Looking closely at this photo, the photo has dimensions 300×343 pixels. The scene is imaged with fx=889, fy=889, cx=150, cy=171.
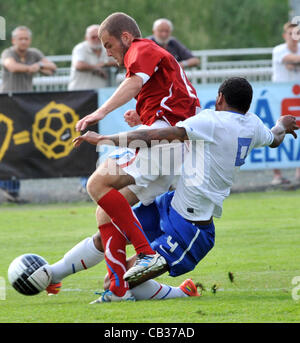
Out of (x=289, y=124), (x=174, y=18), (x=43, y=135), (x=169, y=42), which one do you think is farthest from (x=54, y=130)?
(x=174, y=18)

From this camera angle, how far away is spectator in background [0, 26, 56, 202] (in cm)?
1377

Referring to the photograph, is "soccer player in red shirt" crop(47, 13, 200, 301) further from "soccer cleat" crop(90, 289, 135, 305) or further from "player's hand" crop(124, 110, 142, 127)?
"player's hand" crop(124, 110, 142, 127)

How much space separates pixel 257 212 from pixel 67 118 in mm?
3475

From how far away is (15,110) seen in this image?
13383 millimetres

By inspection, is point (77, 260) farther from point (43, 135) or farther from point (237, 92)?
point (43, 135)

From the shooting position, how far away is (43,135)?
43.8ft

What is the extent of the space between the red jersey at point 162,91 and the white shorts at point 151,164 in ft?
0.34

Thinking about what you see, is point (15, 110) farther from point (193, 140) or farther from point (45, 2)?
point (45, 2)

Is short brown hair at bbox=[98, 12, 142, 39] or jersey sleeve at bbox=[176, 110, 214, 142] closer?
jersey sleeve at bbox=[176, 110, 214, 142]

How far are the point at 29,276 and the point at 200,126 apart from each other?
169 cm

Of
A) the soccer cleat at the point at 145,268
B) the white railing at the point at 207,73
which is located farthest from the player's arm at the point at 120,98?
the white railing at the point at 207,73

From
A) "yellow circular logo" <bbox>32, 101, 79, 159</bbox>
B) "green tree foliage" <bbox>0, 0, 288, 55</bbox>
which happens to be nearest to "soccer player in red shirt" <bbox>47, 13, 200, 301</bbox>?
"yellow circular logo" <bbox>32, 101, 79, 159</bbox>

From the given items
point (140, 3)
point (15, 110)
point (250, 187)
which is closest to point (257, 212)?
point (250, 187)

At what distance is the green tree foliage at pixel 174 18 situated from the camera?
35719mm
